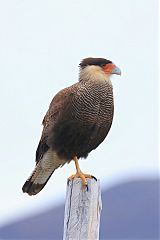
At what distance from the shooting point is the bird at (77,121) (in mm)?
9625

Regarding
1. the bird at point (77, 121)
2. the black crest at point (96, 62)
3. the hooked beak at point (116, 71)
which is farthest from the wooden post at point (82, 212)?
the black crest at point (96, 62)

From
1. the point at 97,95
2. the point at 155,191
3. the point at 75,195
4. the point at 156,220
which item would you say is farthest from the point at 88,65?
the point at 155,191

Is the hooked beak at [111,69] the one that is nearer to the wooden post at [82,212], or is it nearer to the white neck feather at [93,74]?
the white neck feather at [93,74]

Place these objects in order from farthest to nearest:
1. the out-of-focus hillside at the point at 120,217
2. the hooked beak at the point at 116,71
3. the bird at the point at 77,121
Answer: the out-of-focus hillside at the point at 120,217
the hooked beak at the point at 116,71
the bird at the point at 77,121

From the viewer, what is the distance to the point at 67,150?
9797 millimetres

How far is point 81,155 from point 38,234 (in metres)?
59.4

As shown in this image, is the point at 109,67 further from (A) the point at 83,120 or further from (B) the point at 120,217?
(B) the point at 120,217

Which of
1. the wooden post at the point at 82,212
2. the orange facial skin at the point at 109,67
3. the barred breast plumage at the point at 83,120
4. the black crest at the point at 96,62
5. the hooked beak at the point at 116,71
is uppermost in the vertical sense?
the black crest at the point at 96,62

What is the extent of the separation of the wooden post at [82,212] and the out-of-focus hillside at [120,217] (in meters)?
57.1

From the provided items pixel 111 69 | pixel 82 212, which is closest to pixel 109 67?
pixel 111 69

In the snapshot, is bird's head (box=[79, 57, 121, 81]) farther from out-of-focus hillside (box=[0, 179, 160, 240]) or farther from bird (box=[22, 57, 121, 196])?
out-of-focus hillside (box=[0, 179, 160, 240])

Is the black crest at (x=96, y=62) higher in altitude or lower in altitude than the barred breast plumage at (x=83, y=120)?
higher

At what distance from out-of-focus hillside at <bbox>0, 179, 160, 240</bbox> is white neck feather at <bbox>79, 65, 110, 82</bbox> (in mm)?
54981

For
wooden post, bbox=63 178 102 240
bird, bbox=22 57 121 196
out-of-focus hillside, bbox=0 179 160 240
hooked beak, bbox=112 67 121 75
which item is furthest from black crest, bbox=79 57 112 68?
out-of-focus hillside, bbox=0 179 160 240
